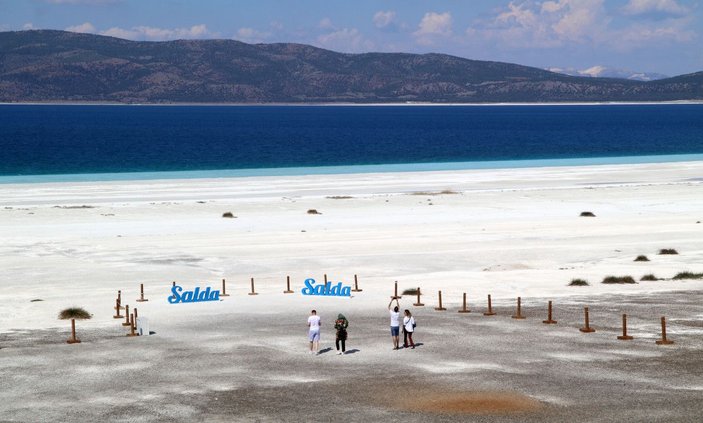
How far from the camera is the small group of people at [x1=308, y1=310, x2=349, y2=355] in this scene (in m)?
33.2

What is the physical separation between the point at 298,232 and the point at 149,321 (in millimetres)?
27768

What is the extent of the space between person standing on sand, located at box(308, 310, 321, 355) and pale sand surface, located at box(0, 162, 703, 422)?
1.95ft

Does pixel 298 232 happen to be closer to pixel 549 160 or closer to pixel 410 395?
pixel 410 395

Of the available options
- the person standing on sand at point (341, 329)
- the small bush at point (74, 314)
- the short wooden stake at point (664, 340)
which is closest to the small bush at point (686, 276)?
the short wooden stake at point (664, 340)

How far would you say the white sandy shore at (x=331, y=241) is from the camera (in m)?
47.0

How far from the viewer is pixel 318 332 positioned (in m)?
33.6

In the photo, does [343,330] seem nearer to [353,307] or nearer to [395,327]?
[395,327]

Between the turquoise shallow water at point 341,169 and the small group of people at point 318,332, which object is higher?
the turquoise shallow water at point 341,169

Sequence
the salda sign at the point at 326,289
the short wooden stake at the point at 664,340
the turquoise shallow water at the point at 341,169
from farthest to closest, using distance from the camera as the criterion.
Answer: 1. the turquoise shallow water at the point at 341,169
2. the salda sign at the point at 326,289
3. the short wooden stake at the point at 664,340

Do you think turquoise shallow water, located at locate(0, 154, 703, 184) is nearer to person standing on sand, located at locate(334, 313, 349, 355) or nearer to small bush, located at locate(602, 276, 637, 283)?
small bush, located at locate(602, 276, 637, 283)

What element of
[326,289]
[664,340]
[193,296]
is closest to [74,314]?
[193,296]

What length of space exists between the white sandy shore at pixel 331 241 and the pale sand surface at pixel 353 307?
0.25m

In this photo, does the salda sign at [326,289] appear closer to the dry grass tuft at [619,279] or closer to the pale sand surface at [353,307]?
the pale sand surface at [353,307]

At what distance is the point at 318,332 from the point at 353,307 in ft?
30.9
